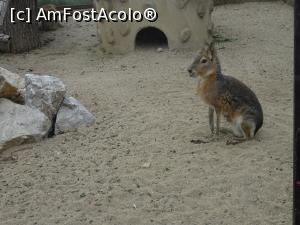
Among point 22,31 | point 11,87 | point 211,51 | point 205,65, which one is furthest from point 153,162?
point 22,31

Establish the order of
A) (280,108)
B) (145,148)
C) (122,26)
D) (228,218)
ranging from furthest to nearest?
1. (122,26)
2. (280,108)
3. (145,148)
4. (228,218)

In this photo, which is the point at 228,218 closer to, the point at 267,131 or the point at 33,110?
the point at 267,131

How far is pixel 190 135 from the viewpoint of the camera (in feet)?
17.2

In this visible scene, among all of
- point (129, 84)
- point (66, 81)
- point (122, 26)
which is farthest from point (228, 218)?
point (122, 26)

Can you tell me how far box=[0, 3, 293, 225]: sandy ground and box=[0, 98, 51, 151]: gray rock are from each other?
105 mm

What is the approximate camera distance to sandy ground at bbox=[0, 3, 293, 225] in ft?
12.6

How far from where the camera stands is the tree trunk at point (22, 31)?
884cm

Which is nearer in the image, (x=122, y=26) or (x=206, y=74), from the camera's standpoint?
(x=206, y=74)

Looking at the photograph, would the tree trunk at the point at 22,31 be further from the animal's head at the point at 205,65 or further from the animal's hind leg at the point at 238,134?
the animal's hind leg at the point at 238,134

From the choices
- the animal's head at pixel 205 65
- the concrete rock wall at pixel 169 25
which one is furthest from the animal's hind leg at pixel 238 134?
the concrete rock wall at pixel 169 25

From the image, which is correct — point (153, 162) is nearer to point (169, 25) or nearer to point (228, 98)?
point (228, 98)

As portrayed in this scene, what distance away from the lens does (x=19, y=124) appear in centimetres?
525

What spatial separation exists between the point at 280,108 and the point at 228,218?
2.49 meters

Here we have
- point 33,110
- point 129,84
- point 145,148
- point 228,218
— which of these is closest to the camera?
point 228,218
